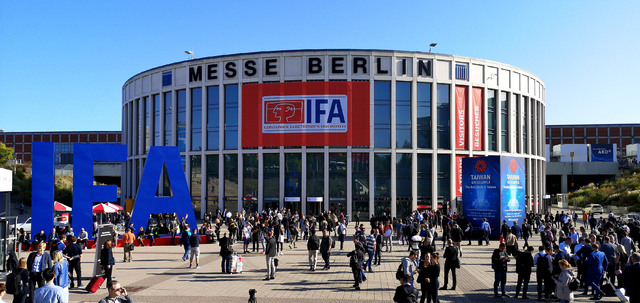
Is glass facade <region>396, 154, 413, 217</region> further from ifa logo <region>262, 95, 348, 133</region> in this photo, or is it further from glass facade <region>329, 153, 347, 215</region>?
ifa logo <region>262, 95, 348, 133</region>

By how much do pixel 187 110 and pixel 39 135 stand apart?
72.7 metres

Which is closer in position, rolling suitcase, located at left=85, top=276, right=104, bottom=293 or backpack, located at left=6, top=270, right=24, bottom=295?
backpack, located at left=6, top=270, right=24, bottom=295

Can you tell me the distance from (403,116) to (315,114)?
799cm

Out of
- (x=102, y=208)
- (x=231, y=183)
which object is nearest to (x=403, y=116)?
(x=231, y=183)

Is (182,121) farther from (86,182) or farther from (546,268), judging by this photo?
(546,268)

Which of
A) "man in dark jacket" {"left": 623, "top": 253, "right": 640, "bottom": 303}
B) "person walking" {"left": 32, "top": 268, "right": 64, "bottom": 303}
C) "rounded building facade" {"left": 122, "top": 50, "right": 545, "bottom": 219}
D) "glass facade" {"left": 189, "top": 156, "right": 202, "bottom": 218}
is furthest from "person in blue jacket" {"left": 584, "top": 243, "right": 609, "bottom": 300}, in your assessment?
"glass facade" {"left": 189, "top": 156, "right": 202, "bottom": 218}

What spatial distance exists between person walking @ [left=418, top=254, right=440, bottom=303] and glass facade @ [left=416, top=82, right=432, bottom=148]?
1438 inches

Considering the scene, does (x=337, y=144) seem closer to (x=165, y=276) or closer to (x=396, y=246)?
(x=396, y=246)

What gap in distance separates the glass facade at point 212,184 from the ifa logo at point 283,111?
687cm

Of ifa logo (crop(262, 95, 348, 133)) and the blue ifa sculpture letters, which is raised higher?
ifa logo (crop(262, 95, 348, 133))

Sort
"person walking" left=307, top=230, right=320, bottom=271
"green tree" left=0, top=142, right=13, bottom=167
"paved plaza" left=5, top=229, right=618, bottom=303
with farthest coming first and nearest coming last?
"green tree" left=0, top=142, right=13, bottom=167 → "person walking" left=307, top=230, right=320, bottom=271 → "paved plaza" left=5, top=229, right=618, bottom=303

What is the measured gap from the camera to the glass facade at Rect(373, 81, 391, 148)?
4766 cm

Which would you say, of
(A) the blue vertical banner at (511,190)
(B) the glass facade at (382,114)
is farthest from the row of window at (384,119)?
(A) the blue vertical banner at (511,190)

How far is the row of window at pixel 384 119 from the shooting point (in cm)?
4784
